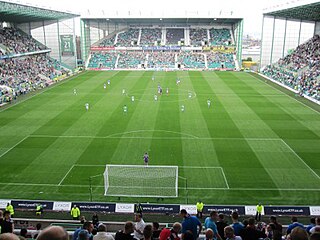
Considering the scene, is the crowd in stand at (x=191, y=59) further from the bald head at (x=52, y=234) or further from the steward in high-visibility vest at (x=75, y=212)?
the bald head at (x=52, y=234)

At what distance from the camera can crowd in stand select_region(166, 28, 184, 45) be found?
3442 inches

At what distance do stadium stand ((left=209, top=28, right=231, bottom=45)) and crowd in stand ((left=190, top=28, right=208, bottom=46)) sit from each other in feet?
6.03

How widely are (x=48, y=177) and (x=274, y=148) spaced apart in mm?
15402

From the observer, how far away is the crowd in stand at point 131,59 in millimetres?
78125

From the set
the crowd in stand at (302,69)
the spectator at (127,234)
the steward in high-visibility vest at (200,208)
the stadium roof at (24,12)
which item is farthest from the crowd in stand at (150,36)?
the spectator at (127,234)

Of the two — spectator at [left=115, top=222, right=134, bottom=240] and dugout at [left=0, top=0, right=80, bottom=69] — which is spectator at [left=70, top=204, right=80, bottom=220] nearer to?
spectator at [left=115, top=222, right=134, bottom=240]

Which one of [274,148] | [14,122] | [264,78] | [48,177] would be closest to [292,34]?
[264,78]

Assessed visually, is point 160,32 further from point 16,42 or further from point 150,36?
point 16,42

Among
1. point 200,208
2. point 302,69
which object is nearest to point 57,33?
point 302,69

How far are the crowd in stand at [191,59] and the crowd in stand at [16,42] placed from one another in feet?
104

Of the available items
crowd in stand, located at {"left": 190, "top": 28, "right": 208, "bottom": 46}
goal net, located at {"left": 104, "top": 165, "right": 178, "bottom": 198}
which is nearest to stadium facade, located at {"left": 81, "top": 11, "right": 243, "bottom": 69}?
crowd in stand, located at {"left": 190, "top": 28, "right": 208, "bottom": 46}

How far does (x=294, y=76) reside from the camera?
2143 inches

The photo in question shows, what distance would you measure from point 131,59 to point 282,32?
1347 inches

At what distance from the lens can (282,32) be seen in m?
67.4
